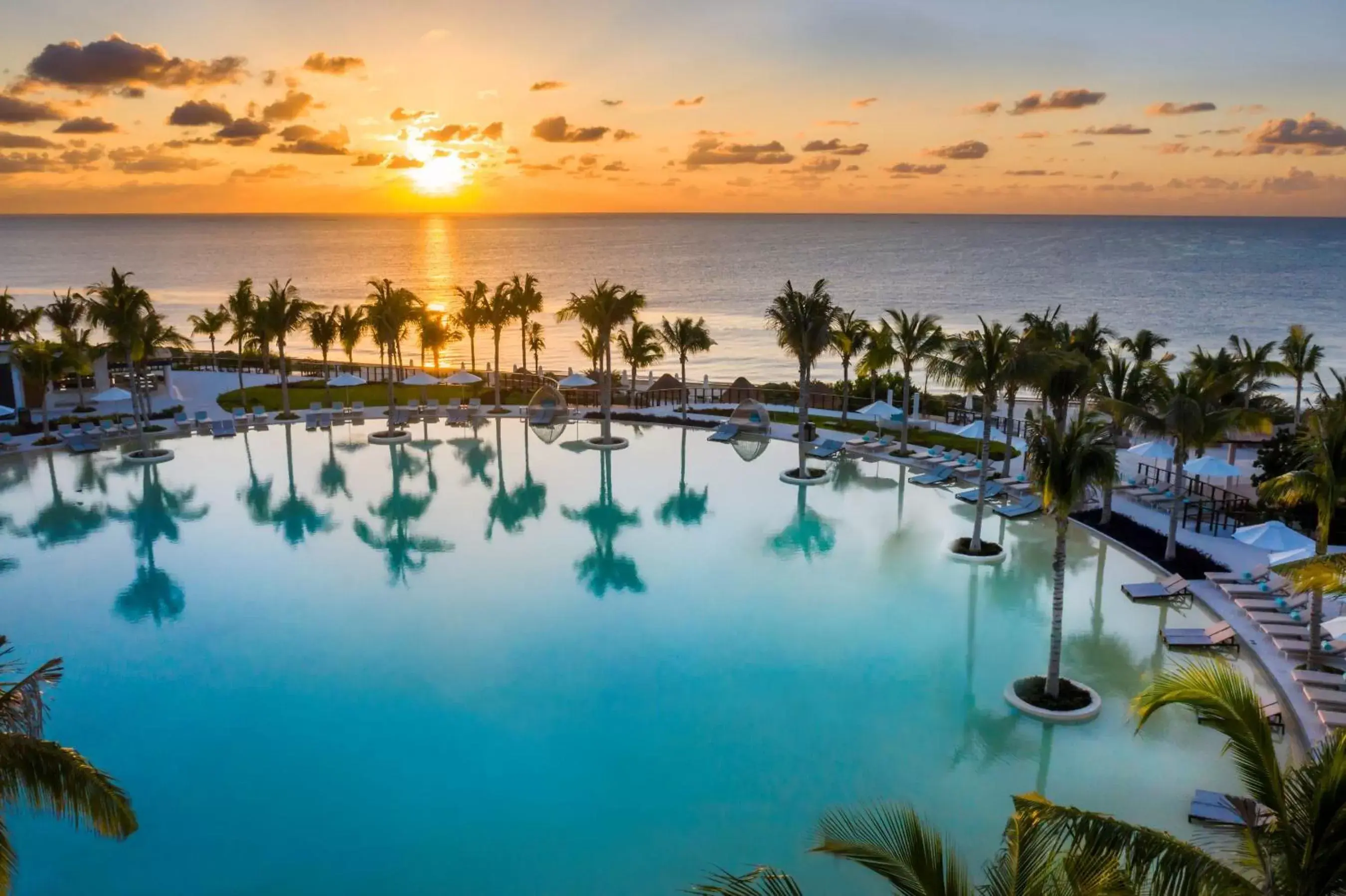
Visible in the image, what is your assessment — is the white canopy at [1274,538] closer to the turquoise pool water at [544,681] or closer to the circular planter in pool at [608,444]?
the turquoise pool water at [544,681]

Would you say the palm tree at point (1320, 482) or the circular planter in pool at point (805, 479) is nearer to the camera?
the palm tree at point (1320, 482)

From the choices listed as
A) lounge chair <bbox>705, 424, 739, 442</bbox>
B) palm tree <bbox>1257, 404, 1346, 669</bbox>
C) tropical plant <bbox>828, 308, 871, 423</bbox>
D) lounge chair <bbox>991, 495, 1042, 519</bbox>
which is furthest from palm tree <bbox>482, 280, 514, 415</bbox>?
palm tree <bbox>1257, 404, 1346, 669</bbox>

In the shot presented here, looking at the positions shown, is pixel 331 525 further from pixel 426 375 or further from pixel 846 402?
pixel 846 402

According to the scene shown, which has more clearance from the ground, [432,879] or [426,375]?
[426,375]

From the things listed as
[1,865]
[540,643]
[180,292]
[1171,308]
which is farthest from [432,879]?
[180,292]

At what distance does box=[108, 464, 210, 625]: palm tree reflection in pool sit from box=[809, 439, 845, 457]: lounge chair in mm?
20679

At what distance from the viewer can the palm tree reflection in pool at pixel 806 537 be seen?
24.9 meters

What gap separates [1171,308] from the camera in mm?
108062

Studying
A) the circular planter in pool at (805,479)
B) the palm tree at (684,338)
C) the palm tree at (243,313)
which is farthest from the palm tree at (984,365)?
the palm tree at (243,313)

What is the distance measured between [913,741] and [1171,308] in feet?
359

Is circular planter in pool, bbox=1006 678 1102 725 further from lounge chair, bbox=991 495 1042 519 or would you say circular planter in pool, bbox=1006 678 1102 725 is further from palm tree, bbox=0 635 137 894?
palm tree, bbox=0 635 137 894

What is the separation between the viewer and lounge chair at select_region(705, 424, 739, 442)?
1511 inches

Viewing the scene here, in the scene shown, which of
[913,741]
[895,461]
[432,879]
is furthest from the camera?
[895,461]

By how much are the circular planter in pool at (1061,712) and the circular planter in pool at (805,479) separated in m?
15.7
